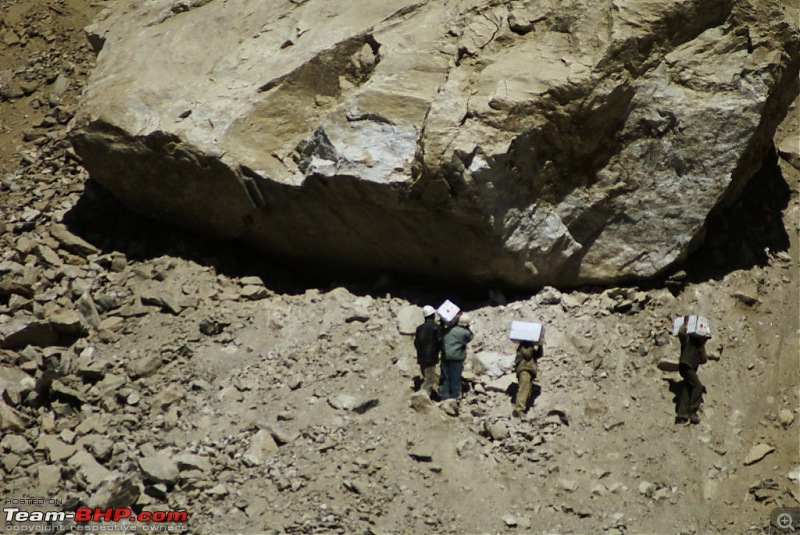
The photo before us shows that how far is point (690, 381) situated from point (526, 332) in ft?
→ 4.93

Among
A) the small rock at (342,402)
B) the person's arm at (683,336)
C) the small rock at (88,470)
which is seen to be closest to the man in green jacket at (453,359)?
the small rock at (342,402)

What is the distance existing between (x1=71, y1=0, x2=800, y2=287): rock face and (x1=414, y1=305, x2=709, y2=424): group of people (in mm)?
911

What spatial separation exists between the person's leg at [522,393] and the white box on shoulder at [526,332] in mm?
306

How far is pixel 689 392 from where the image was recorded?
9.08 m

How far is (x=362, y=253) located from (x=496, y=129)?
2.00 meters

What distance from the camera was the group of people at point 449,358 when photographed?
29.8ft

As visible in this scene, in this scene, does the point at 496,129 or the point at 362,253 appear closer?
the point at 496,129

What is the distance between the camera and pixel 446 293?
1027 centimetres

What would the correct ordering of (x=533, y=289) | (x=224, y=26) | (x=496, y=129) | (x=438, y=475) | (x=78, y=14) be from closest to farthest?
(x=438, y=475) < (x=496, y=129) < (x=533, y=289) < (x=224, y=26) < (x=78, y=14)

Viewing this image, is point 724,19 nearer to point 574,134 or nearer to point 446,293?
point 574,134

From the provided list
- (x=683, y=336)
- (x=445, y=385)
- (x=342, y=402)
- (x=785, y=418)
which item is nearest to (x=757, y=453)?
(x=785, y=418)

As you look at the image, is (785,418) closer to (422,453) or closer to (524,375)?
(524,375)

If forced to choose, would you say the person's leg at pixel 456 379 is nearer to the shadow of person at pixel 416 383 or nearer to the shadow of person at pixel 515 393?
the shadow of person at pixel 416 383

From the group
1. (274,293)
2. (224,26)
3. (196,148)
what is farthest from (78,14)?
(274,293)
